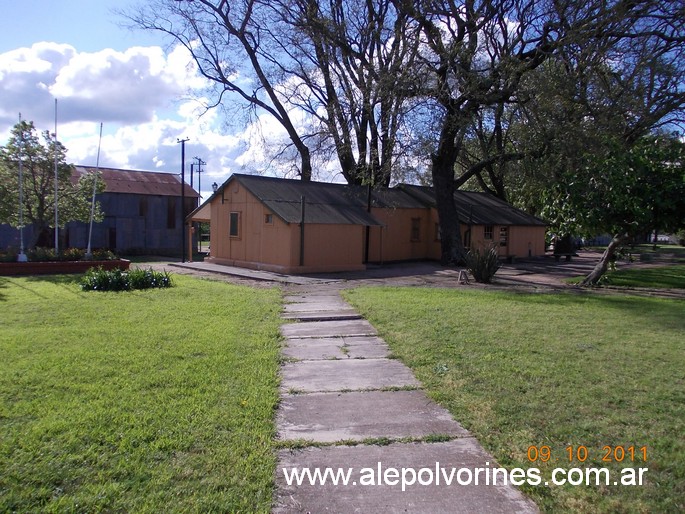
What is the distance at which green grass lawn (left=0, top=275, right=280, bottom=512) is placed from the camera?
325 centimetres

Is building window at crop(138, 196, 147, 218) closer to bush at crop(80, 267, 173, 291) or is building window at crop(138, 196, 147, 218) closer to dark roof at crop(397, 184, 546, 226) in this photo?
dark roof at crop(397, 184, 546, 226)

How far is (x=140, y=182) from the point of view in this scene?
37906 mm

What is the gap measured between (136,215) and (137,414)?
3462 centimetres

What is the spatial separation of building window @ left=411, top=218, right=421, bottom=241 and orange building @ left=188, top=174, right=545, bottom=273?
3cm

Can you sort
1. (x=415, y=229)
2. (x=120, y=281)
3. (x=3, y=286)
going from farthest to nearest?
(x=415, y=229), (x=3, y=286), (x=120, y=281)

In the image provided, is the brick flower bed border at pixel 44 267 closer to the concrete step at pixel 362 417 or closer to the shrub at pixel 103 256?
the shrub at pixel 103 256

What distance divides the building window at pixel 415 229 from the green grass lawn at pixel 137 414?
737 inches

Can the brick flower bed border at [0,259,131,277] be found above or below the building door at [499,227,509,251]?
below

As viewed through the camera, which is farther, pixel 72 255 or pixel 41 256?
pixel 72 255

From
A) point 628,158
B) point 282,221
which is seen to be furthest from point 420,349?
point 282,221

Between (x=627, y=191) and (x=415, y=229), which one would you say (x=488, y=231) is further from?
(x=627, y=191)

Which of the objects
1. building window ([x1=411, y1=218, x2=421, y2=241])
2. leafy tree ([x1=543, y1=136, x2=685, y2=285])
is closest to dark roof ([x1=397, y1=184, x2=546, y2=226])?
building window ([x1=411, y1=218, x2=421, y2=241])

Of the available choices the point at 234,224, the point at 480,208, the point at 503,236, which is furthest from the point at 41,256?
the point at 503,236
